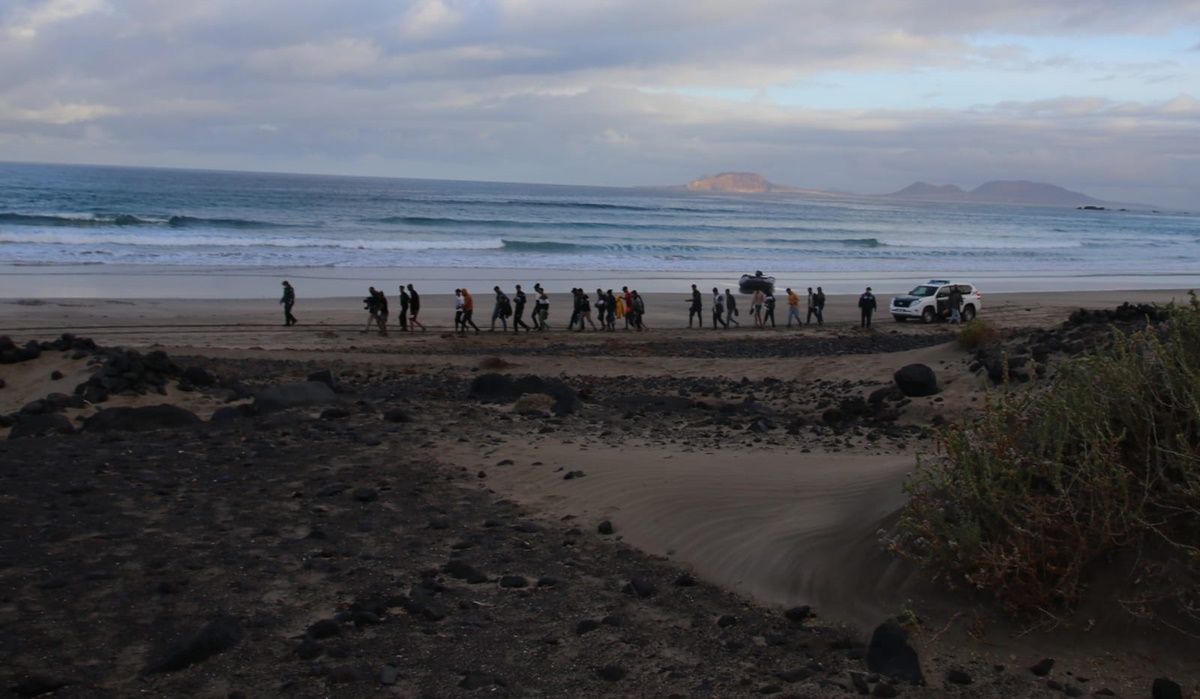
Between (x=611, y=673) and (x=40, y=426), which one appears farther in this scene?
(x=40, y=426)

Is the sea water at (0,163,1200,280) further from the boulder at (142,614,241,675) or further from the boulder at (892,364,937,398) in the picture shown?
the boulder at (142,614,241,675)

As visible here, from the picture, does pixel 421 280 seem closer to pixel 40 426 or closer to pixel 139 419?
pixel 139 419

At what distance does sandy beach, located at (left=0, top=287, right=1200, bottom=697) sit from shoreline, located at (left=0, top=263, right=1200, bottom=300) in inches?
895

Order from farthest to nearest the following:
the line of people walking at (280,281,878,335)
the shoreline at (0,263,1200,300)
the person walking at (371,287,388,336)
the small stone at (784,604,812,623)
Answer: the shoreline at (0,263,1200,300), the line of people walking at (280,281,878,335), the person walking at (371,287,388,336), the small stone at (784,604,812,623)

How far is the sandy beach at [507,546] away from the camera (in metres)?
5.45

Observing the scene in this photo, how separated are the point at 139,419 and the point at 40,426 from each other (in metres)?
1.02

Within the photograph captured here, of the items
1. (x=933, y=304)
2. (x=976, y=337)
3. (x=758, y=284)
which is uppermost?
(x=976, y=337)

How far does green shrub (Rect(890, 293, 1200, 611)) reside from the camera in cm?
552

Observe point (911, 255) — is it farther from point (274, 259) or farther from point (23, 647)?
point (23, 647)

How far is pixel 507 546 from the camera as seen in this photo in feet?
25.1

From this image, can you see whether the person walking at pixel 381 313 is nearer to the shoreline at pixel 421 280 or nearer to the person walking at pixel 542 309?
the person walking at pixel 542 309

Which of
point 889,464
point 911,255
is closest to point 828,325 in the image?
point 889,464

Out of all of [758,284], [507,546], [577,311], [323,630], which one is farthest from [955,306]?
[323,630]

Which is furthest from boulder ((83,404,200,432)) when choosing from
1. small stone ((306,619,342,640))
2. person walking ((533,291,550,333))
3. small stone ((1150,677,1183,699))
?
person walking ((533,291,550,333))
